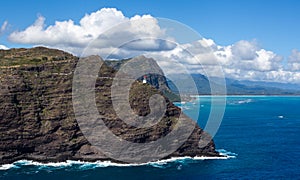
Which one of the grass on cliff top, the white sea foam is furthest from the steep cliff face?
the grass on cliff top

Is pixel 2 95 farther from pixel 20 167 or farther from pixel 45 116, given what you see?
pixel 20 167

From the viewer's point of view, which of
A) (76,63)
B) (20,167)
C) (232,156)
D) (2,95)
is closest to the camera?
(20,167)

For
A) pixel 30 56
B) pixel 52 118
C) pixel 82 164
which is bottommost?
pixel 82 164

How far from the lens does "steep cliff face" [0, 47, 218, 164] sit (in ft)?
422

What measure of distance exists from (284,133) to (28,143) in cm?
13235

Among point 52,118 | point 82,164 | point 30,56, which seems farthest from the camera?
point 30,56

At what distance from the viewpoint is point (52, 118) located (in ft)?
435

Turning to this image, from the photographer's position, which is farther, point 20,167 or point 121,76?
point 121,76

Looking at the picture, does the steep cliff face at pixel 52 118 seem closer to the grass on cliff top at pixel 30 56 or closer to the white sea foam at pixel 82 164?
the white sea foam at pixel 82 164

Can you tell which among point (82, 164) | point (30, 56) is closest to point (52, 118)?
point (82, 164)

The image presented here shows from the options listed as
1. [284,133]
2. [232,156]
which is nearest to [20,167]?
[232,156]

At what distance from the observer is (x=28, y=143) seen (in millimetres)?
128750

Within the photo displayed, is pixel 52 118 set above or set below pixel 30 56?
below

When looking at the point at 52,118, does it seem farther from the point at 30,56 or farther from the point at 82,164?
the point at 30,56
